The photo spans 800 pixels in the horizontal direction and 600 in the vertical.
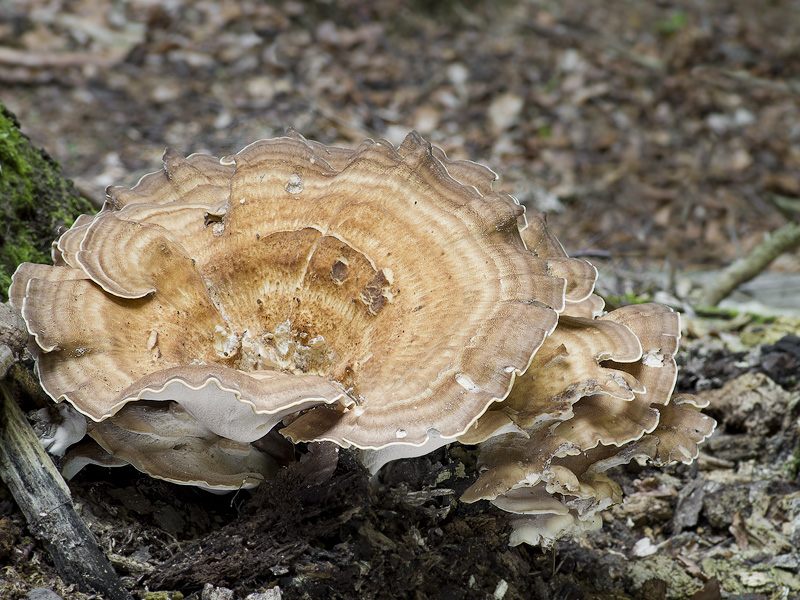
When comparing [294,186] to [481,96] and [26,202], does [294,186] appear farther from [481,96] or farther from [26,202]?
[481,96]

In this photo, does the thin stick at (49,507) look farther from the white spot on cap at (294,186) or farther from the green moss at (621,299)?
the green moss at (621,299)

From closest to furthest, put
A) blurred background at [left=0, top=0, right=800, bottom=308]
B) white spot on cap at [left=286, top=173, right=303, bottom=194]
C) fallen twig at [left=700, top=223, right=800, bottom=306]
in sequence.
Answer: white spot on cap at [left=286, top=173, right=303, bottom=194] → fallen twig at [left=700, top=223, right=800, bottom=306] → blurred background at [left=0, top=0, right=800, bottom=308]

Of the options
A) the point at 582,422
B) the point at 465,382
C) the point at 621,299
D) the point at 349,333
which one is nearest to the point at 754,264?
the point at 621,299

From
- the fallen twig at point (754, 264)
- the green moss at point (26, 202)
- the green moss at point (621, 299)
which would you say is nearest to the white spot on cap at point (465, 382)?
the green moss at point (621, 299)

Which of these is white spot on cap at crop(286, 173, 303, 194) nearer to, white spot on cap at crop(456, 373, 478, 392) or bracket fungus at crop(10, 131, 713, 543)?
bracket fungus at crop(10, 131, 713, 543)

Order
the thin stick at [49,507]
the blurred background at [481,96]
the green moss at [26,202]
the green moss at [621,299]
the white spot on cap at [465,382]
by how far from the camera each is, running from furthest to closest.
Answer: the blurred background at [481,96], the green moss at [621,299], the green moss at [26,202], the thin stick at [49,507], the white spot on cap at [465,382]

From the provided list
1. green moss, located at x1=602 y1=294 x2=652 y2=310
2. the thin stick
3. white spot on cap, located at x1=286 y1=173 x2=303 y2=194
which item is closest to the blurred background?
green moss, located at x1=602 y1=294 x2=652 y2=310

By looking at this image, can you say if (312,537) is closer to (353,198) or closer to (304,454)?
(304,454)
